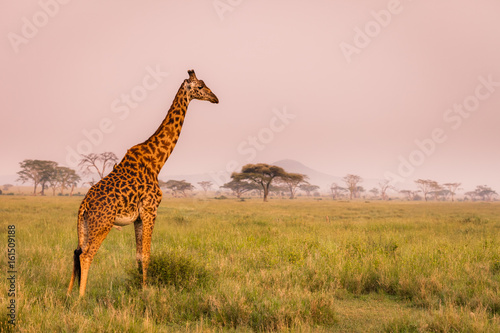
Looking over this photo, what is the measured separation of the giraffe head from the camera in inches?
205

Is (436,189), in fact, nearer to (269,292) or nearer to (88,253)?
(269,292)

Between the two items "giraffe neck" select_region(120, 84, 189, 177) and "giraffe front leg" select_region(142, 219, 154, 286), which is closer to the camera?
"giraffe front leg" select_region(142, 219, 154, 286)

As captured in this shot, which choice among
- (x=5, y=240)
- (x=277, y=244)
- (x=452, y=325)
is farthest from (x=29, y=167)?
(x=452, y=325)

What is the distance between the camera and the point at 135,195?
4754 mm

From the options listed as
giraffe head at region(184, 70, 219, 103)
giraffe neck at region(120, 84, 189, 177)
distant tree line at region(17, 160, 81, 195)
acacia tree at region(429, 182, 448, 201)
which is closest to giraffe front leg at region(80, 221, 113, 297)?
giraffe neck at region(120, 84, 189, 177)

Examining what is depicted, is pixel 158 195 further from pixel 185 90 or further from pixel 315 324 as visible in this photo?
pixel 315 324

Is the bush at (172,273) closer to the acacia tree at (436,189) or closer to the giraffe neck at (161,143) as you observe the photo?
the giraffe neck at (161,143)

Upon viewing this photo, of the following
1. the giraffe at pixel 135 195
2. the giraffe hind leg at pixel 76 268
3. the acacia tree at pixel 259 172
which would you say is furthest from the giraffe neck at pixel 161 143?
the acacia tree at pixel 259 172

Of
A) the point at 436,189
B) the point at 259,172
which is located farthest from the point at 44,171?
the point at 436,189

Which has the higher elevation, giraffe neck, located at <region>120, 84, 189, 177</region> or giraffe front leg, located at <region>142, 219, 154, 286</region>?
giraffe neck, located at <region>120, 84, 189, 177</region>

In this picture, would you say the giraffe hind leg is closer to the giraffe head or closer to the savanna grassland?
the savanna grassland

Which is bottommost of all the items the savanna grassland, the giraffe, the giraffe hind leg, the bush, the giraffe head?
the savanna grassland

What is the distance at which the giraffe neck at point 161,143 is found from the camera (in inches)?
200

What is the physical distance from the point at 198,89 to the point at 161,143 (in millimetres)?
979
